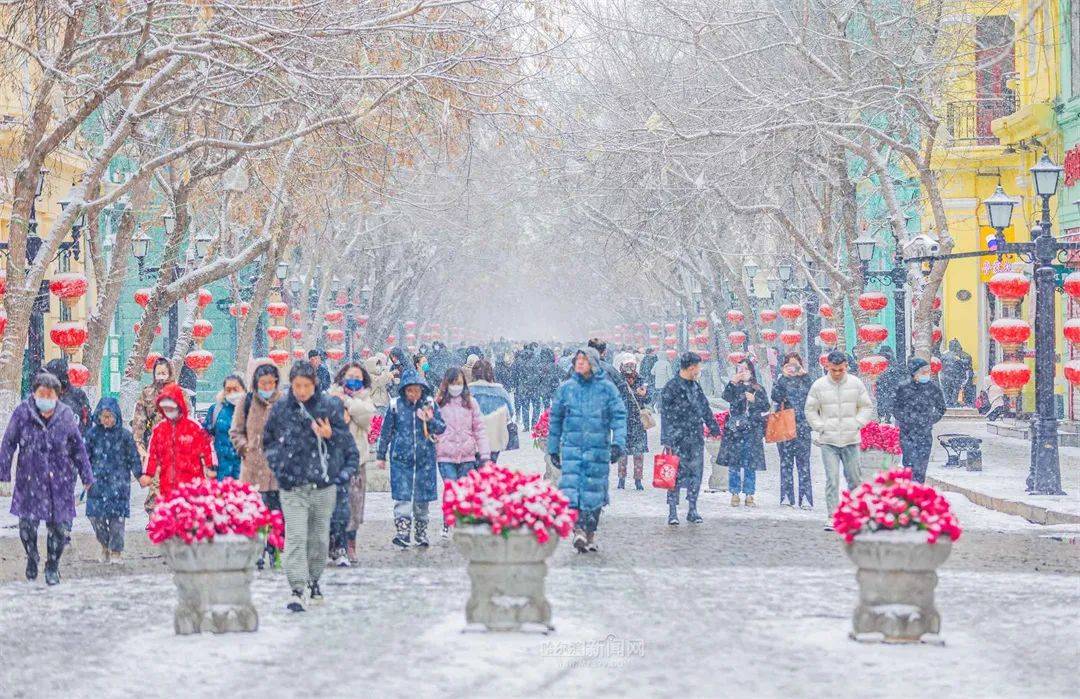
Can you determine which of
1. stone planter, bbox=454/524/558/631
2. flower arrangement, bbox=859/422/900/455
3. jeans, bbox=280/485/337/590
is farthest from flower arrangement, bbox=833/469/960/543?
flower arrangement, bbox=859/422/900/455

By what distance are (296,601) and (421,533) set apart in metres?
3.94

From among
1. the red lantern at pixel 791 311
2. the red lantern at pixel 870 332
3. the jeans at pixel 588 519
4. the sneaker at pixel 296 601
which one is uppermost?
the red lantern at pixel 791 311

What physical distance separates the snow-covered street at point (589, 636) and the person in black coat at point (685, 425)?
208 cm

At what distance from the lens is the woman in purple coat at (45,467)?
12.3 m

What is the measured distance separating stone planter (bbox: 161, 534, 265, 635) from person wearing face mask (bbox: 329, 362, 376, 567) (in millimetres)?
2642

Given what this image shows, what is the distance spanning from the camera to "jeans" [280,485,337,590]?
1066cm

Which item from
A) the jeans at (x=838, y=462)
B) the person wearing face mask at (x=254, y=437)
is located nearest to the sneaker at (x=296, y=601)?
the person wearing face mask at (x=254, y=437)

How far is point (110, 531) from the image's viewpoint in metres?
13.6

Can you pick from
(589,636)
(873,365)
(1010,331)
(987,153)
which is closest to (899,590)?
(589,636)

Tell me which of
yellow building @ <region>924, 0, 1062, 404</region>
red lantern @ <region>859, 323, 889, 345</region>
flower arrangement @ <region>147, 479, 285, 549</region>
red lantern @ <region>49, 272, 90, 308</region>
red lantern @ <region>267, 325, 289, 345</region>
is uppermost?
yellow building @ <region>924, 0, 1062, 404</region>

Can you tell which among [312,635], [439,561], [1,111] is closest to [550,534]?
[312,635]

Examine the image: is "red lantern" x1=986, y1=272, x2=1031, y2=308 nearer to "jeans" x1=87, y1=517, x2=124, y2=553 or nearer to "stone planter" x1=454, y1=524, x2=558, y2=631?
"jeans" x1=87, y1=517, x2=124, y2=553

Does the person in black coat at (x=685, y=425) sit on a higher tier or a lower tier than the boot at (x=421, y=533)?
higher

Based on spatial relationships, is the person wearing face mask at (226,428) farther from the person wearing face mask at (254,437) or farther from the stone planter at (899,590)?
the stone planter at (899,590)
